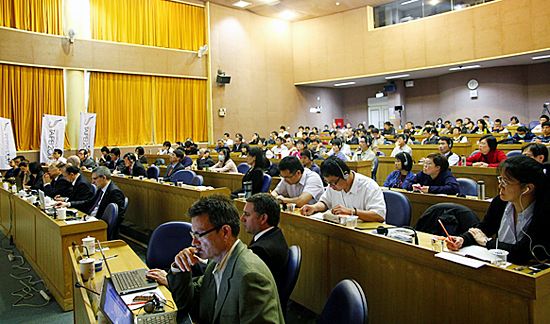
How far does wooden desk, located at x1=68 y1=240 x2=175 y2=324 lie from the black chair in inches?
77.4

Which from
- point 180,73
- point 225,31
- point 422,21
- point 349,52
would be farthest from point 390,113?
point 180,73

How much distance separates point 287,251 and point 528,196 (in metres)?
1.36

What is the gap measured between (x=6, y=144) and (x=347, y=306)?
10.8 m

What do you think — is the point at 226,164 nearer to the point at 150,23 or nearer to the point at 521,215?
the point at 521,215

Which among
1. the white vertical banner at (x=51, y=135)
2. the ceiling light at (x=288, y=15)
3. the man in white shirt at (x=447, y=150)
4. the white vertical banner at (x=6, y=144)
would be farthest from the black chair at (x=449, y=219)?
the ceiling light at (x=288, y=15)

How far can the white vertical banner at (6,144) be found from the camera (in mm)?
9820

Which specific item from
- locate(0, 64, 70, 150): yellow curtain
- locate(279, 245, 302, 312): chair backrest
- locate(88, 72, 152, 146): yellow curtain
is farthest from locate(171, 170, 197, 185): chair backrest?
locate(88, 72, 152, 146): yellow curtain

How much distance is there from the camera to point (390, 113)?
651 inches

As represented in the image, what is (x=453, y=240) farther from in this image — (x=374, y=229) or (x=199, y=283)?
(x=199, y=283)

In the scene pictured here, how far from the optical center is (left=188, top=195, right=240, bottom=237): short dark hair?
6.02ft

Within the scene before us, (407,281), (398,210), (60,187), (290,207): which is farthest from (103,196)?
(407,281)

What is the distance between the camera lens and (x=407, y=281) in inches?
95.1

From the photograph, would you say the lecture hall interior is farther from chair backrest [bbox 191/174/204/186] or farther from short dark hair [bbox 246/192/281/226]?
short dark hair [bbox 246/192/281/226]

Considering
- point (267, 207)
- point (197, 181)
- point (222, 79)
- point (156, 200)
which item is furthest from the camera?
point (222, 79)
